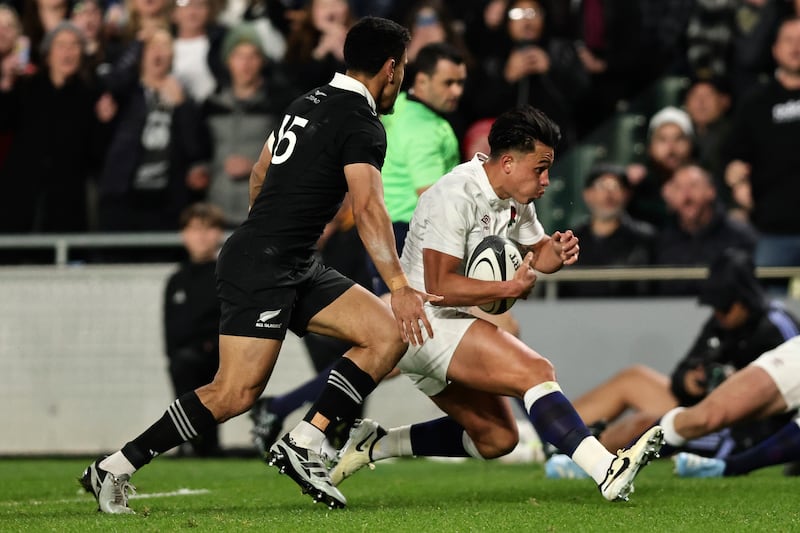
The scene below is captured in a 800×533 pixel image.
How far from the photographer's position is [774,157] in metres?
11.2

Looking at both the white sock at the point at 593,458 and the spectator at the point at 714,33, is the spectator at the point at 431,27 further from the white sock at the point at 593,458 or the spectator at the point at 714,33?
the white sock at the point at 593,458

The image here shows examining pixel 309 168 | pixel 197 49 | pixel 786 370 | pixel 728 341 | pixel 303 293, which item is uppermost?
pixel 309 168

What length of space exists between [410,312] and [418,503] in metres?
1.29

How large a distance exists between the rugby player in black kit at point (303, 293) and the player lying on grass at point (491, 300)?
0.89ft

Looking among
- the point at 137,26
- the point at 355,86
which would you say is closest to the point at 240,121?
the point at 137,26

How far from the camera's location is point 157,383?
486 inches

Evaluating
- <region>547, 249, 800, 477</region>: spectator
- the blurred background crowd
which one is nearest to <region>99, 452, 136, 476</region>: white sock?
<region>547, 249, 800, 477</region>: spectator

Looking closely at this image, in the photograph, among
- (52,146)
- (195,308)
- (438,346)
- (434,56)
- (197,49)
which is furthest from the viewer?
(197,49)

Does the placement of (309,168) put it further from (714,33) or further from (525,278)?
(714,33)

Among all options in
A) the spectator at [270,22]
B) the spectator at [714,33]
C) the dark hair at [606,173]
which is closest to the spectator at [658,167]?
the dark hair at [606,173]

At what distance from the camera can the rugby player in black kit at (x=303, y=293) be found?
6.24 m

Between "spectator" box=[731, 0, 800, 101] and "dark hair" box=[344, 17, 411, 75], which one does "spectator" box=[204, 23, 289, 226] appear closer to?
"spectator" box=[731, 0, 800, 101]

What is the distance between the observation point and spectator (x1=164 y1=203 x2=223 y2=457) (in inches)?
456

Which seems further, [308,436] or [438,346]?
[438,346]
